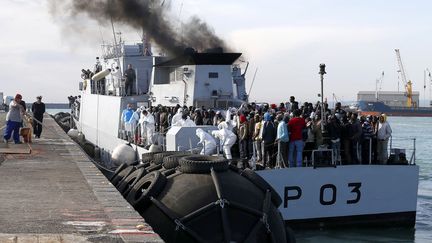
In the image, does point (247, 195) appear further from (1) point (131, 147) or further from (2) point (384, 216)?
(1) point (131, 147)

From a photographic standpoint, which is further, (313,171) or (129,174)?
(313,171)

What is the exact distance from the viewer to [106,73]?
33656 millimetres

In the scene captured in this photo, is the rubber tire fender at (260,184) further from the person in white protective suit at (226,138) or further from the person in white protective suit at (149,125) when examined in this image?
the person in white protective suit at (149,125)

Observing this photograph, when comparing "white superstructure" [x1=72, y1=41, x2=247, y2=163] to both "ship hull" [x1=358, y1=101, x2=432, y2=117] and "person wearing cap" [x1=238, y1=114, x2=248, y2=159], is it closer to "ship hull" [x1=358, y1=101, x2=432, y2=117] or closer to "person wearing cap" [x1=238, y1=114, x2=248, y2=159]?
"person wearing cap" [x1=238, y1=114, x2=248, y2=159]

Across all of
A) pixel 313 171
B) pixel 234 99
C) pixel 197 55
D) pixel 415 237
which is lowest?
pixel 415 237

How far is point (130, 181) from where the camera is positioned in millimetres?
13992

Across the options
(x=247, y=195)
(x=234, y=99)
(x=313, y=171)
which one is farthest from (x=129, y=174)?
(x=234, y=99)

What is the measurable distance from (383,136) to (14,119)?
11547 mm

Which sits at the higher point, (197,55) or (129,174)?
(197,55)

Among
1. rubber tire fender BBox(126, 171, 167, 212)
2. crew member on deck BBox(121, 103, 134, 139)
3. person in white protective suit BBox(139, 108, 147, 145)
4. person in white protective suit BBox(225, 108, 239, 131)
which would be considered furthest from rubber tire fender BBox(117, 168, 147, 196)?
crew member on deck BBox(121, 103, 134, 139)

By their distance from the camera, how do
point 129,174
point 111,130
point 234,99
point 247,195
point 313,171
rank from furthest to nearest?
point 111,130 < point 234,99 < point 313,171 < point 129,174 < point 247,195

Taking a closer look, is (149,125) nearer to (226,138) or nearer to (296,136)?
(226,138)

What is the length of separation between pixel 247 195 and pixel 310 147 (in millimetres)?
6231

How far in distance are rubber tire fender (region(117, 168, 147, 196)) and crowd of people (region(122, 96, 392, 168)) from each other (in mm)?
3319
